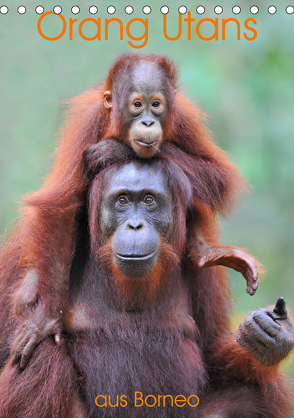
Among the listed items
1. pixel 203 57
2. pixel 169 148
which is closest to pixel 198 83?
pixel 203 57

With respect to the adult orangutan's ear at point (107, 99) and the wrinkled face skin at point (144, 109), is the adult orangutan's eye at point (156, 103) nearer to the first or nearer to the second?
the wrinkled face skin at point (144, 109)

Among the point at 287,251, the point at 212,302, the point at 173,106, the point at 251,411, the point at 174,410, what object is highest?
the point at 173,106

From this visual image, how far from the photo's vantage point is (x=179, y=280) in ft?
8.88

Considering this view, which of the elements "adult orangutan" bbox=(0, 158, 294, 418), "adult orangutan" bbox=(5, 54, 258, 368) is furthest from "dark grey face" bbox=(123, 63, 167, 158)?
"adult orangutan" bbox=(0, 158, 294, 418)

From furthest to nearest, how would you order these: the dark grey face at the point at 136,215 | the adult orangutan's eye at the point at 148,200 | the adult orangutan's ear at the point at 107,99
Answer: the adult orangutan's ear at the point at 107,99, the adult orangutan's eye at the point at 148,200, the dark grey face at the point at 136,215

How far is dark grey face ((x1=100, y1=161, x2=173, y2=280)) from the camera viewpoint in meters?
2.31

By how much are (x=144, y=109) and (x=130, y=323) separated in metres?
0.96

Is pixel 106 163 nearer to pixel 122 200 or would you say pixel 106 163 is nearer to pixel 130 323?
pixel 122 200

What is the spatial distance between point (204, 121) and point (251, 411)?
1.54m

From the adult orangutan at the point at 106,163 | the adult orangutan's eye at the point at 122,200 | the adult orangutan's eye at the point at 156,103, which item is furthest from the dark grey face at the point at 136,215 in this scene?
the adult orangutan's eye at the point at 156,103

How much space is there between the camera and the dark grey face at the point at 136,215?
231cm

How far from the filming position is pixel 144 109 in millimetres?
2418

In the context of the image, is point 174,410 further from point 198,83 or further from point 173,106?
point 198,83

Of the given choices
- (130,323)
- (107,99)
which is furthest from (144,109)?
(130,323)
